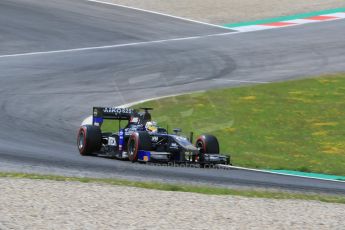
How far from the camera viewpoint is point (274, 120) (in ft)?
74.7

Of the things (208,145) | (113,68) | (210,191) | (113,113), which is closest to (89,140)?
(113,113)

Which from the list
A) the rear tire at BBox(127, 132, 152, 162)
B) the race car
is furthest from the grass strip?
the rear tire at BBox(127, 132, 152, 162)

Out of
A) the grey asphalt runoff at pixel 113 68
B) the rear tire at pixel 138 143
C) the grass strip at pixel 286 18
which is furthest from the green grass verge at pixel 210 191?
the grass strip at pixel 286 18

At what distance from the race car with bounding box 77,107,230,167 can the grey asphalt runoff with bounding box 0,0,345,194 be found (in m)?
0.42

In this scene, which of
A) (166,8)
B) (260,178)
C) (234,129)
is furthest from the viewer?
(166,8)

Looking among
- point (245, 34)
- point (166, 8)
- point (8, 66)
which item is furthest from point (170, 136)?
point (166, 8)

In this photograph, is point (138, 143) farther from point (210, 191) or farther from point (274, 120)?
point (274, 120)

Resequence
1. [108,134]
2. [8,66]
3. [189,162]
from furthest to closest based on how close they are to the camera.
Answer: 1. [8,66]
2. [108,134]
3. [189,162]

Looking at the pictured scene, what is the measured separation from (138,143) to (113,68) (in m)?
12.8

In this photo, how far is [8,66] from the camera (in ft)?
98.0

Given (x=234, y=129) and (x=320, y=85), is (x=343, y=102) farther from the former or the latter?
(x=234, y=129)

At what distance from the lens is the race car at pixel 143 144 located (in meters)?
17.6

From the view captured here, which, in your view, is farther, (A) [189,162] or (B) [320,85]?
(B) [320,85]

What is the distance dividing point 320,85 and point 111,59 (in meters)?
8.17
